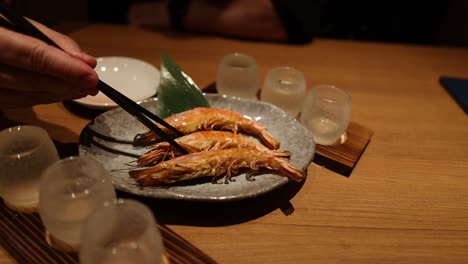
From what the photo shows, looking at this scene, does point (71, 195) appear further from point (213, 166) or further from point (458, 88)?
point (458, 88)

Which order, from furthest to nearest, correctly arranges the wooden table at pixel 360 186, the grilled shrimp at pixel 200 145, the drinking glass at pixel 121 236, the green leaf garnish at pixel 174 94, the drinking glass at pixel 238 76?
1. the drinking glass at pixel 238 76
2. the green leaf garnish at pixel 174 94
3. the grilled shrimp at pixel 200 145
4. the wooden table at pixel 360 186
5. the drinking glass at pixel 121 236

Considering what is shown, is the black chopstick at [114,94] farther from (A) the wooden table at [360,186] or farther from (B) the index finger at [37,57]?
(A) the wooden table at [360,186]

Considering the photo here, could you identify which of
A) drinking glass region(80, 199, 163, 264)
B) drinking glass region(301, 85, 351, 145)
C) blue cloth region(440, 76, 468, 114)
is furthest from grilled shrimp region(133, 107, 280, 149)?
blue cloth region(440, 76, 468, 114)

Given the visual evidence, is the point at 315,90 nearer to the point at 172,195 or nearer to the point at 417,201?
the point at 417,201

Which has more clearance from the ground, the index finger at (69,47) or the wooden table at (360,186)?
the index finger at (69,47)

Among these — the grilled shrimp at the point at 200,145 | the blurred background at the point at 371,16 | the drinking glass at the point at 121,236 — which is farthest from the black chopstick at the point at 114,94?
the blurred background at the point at 371,16

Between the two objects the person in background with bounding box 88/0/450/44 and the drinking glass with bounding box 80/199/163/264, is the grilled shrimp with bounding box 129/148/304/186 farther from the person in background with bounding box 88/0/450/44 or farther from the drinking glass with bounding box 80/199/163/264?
the person in background with bounding box 88/0/450/44

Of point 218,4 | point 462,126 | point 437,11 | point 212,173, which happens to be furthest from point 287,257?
point 437,11
